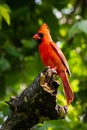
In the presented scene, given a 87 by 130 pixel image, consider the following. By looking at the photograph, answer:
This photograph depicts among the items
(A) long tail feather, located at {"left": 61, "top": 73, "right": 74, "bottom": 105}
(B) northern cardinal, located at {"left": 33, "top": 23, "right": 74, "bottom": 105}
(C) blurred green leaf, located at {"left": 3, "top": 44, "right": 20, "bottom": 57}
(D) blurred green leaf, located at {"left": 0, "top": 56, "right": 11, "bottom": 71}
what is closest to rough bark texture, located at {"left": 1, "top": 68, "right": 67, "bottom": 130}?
(A) long tail feather, located at {"left": 61, "top": 73, "right": 74, "bottom": 105}

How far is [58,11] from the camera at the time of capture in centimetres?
576

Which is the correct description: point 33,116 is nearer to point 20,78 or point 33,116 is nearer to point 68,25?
point 20,78

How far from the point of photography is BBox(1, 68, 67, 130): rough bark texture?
8.61 feet

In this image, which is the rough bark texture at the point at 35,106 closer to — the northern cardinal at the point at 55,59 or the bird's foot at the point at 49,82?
the bird's foot at the point at 49,82

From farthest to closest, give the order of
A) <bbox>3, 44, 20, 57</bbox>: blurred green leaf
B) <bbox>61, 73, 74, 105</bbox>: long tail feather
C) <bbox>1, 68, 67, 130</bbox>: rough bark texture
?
1. <bbox>3, 44, 20, 57</bbox>: blurred green leaf
2. <bbox>61, 73, 74, 105</bbox>: long tail feather
3. <bbox>1, 68, 67, 130</bbox>: rough bark texture

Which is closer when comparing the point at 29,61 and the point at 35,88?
the point at 35,88

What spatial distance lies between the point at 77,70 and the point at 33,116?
299 cm

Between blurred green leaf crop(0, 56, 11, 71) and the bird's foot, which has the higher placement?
blurred green leaf crop(0, 56, 11, 71)

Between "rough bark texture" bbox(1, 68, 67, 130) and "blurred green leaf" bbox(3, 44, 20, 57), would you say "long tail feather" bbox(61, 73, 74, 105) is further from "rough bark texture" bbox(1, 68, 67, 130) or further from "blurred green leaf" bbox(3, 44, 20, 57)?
"blurred green leaf" bbox(3, 44, 20, 57)

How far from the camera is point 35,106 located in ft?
8.70

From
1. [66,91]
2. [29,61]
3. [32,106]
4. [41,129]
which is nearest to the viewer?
[32,106]

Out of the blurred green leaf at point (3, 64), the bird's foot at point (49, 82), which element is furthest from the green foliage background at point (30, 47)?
the bird's foot at point (49, 82)

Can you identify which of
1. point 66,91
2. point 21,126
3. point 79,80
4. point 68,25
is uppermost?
point 68,25

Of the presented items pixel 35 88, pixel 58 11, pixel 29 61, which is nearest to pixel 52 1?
pixel 58 11
